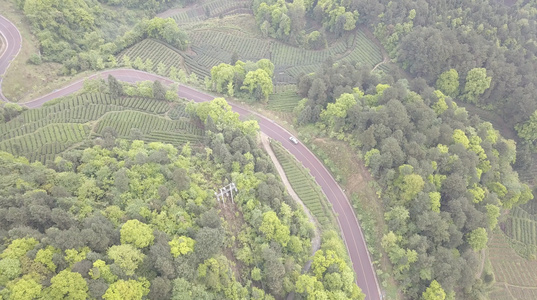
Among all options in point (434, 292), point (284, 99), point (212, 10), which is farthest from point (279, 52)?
point (434, 292)

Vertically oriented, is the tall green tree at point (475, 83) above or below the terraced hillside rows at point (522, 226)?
above

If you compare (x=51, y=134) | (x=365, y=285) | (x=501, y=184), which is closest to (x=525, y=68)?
(x=501, y=184)

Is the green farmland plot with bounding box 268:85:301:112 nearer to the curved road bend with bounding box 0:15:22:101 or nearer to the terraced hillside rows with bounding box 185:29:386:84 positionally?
the terraced hillside rows with bounding box 185:29:386:84

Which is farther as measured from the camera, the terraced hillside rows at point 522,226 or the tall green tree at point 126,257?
the terraced hillside rows at point 522,226

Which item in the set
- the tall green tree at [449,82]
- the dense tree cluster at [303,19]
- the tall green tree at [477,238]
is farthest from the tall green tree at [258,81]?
the tall green tree at [477,238]

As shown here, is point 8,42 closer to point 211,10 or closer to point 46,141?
point 46,141

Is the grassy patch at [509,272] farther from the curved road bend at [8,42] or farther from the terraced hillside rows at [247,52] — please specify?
the curved road bend at [8,42]

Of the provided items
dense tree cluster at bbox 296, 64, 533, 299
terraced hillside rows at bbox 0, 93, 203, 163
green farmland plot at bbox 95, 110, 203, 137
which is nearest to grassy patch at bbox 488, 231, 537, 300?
dense tree cluster at bbox 296, 64, 533, 299
